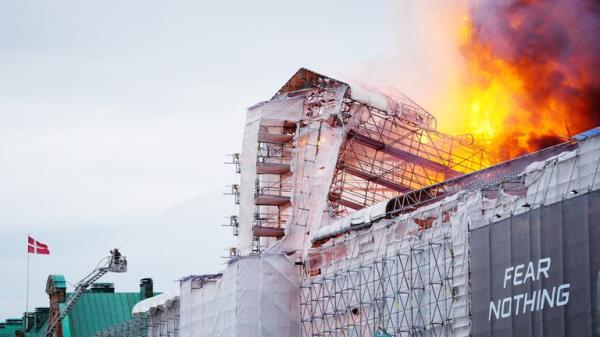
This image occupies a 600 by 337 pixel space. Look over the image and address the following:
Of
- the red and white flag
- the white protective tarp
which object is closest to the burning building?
the white protective tarp

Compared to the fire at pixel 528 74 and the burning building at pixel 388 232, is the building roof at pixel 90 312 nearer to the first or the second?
the burning building at pixel 388 232

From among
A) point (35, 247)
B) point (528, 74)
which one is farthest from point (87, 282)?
point (528, 74)

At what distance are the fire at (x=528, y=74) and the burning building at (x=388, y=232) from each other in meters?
3.18

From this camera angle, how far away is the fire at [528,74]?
288 feet

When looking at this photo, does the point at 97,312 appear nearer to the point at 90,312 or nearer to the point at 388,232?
the point at 90,312

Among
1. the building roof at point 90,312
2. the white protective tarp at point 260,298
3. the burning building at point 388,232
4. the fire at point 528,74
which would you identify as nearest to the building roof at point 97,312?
the building roof at point 90,312

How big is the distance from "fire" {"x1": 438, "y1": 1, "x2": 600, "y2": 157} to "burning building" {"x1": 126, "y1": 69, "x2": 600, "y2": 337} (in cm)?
318

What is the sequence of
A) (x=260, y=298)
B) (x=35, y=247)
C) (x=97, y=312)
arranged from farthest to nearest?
(x=97, y=312) < (x=35, y=247) < (x=260, y=298)

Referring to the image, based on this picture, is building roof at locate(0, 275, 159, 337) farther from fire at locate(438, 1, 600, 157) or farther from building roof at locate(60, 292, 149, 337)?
fire at locate(438, 1, 600, 157)

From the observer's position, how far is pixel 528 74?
91.9m

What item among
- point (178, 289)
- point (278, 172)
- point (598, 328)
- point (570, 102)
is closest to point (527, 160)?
point (570, 102)

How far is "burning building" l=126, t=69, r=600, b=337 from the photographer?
224 feet

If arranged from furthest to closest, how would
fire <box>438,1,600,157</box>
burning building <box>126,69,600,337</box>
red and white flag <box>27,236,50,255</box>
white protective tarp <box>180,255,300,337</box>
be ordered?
1. red and white flag <box>27,236,50,255</box>
2. white protective tarp <box>180,255,300,337</box>
3. fire <box>438,1,600,157</box>
4. burning building <box>126,69,600,337</box>

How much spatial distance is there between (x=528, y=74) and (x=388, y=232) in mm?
15515
